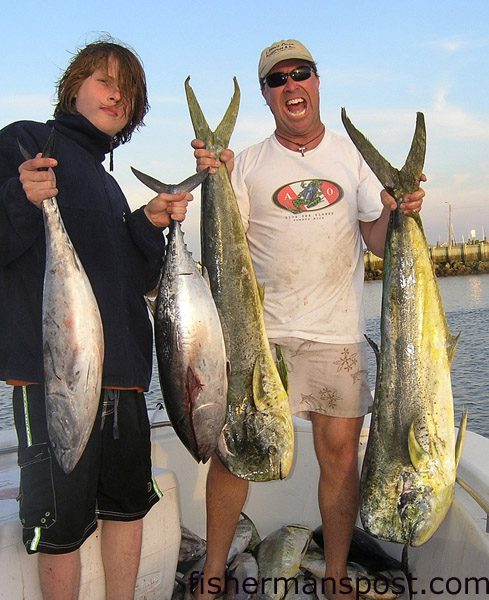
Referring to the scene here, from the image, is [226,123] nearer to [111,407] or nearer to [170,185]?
[170,185]

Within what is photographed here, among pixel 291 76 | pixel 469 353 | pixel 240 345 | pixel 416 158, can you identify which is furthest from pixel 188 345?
pixel 469 353

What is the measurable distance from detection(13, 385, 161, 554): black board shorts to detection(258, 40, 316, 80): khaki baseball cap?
1595 millimetres

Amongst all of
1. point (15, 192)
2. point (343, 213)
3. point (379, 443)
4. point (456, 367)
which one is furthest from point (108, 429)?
point (456, 367)

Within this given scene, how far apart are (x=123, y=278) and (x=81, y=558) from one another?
3.58 ft

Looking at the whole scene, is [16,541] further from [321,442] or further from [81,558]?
[321,442]

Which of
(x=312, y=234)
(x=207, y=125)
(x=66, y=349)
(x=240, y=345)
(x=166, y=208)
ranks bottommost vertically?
(x=240, y=345)

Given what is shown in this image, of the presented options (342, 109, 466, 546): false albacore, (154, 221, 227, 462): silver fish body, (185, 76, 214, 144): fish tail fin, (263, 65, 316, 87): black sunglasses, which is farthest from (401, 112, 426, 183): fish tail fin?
(154, 221, 227, 462): silver fish body

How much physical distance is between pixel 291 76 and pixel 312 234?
2.37 feet

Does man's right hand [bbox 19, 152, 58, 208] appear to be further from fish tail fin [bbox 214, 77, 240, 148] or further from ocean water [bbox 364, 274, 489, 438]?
ocean water [bbox 364, 274, 489, 438]

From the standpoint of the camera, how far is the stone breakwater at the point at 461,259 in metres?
50.2

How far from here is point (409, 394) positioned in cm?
242

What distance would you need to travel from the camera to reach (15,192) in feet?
6.45

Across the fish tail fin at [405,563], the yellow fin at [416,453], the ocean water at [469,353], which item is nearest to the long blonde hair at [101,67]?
the yellow fin at [416,453]

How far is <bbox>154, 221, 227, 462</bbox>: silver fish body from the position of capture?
2254mm
